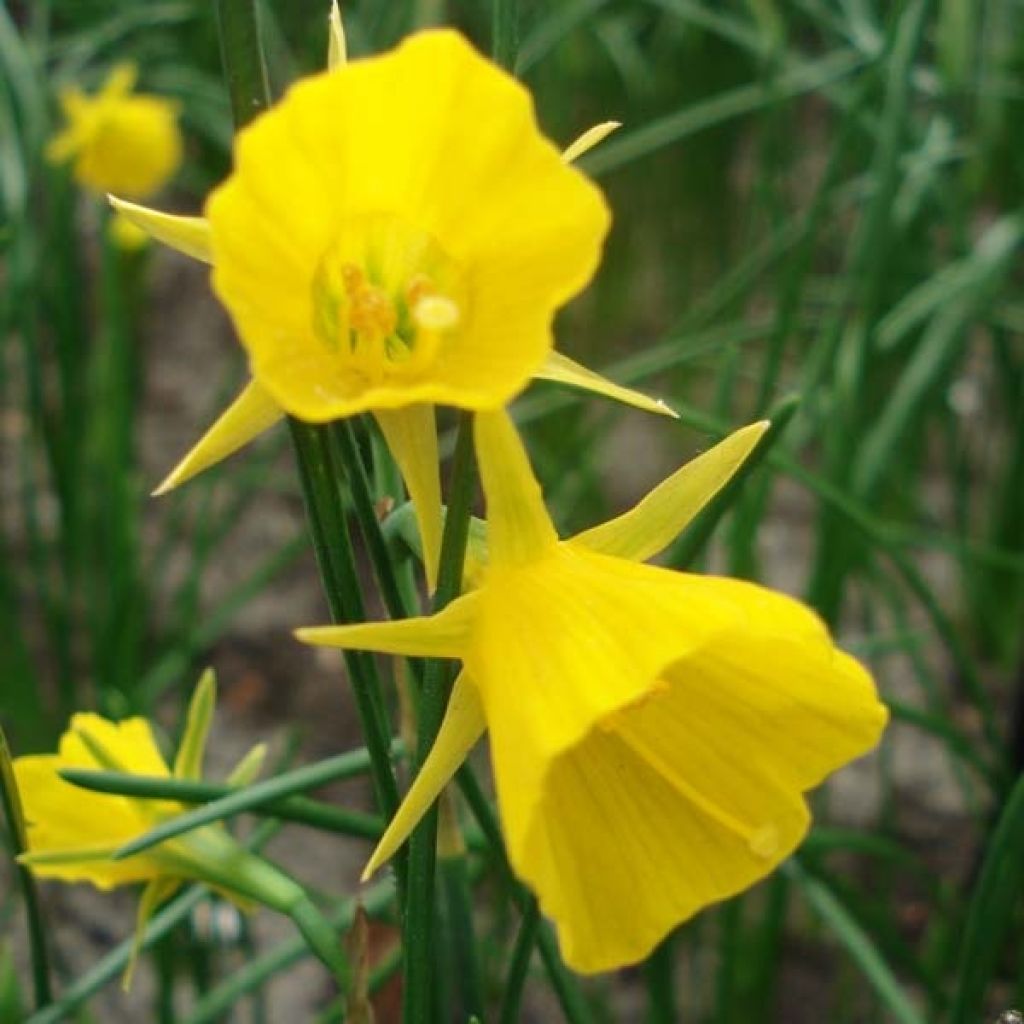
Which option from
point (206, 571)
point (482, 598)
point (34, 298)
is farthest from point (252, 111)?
point (206, 571)

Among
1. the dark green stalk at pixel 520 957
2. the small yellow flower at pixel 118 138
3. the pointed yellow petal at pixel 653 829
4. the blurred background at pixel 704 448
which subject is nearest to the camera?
the pointed yellow petal at pixel 653 829

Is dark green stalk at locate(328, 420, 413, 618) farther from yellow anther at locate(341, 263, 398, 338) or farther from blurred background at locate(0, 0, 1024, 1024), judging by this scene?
blurred background at locate(0, 0, 1024, 1024)

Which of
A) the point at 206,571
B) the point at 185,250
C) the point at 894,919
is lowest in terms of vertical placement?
the point at 894,919

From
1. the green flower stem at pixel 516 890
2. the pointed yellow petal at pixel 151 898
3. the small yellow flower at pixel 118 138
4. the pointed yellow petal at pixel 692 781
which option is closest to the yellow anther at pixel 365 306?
the pointed yellow petal at pixel 692 781

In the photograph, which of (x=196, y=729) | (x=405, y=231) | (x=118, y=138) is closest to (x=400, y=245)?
(x=405, y=231)

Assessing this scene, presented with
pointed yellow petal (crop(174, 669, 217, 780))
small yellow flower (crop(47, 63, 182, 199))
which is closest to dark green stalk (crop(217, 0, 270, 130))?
pointed yellow petal (crop(174, 669, 217, 780))

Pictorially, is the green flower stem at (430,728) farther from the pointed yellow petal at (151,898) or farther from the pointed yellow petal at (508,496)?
the pointed yellow petal at (151,898)

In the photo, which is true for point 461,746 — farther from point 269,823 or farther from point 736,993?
point 736,993
